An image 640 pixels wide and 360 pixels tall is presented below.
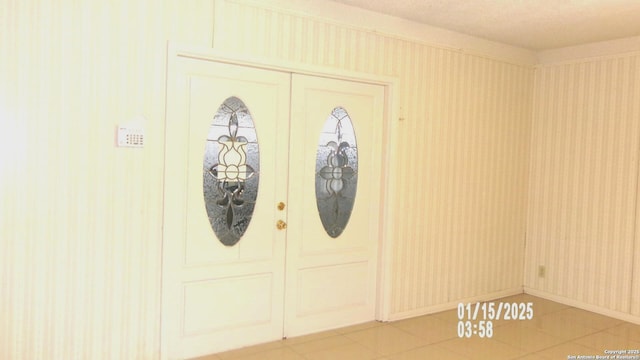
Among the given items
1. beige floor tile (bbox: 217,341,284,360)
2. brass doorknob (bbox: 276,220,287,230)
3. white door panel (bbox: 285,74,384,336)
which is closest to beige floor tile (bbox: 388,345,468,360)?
white door panel (bbox: 285,74,384,336)

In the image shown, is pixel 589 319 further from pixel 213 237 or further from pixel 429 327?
pixel 213 237

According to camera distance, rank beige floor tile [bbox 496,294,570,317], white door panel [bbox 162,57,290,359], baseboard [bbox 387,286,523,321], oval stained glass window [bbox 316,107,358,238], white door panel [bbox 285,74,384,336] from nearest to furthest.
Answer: white door panel [bbox 162,57,290,359]
white door panel [bbox 285,74,384,336]
oval stained glass window [bbox 316,107,358,238]
baseboard [bbox 387,286,523,321]
beige floor tile [bbox 496,294,570,317]

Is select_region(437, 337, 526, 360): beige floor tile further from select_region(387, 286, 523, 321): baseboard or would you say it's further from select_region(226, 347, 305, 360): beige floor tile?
select_region(226, 347, 305, 360): beige floor tile

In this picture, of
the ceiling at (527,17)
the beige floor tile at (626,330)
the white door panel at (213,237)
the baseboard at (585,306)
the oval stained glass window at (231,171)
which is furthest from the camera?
the baseboard at (585,306)

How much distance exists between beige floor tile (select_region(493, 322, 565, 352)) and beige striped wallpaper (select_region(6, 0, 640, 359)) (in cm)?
63

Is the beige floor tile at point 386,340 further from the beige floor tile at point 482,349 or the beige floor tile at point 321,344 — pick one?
the beige floor tile at point 482,349

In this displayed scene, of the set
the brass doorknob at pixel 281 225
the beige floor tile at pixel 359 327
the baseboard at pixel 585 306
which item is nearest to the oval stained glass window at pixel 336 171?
the brass doorknob at pixel 281 225

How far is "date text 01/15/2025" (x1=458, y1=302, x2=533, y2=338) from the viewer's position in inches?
170

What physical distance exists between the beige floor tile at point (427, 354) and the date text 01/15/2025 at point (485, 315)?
0.40m

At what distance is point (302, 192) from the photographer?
13.1ft

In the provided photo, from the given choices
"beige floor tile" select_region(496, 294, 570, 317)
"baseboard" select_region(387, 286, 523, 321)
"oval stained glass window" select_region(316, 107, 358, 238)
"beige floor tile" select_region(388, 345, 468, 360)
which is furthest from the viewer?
"beige floor tile" select_region(496, 294, 570, 317)

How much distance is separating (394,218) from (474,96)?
1497 mm

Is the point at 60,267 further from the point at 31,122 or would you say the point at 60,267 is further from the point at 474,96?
the point at 474,96

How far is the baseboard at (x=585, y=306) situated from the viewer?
4.71 meters
